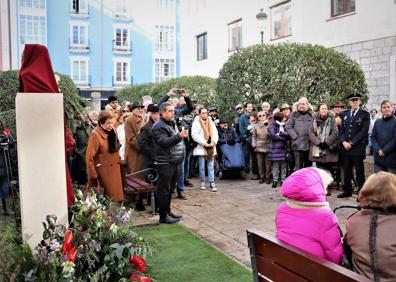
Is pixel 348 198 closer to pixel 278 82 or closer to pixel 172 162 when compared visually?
pixel 172 162

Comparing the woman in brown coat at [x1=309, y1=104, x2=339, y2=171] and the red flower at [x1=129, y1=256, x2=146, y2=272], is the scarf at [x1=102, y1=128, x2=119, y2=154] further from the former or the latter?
the woman in brown coat at [x1=309, y1=104, x2=339, y2=171]

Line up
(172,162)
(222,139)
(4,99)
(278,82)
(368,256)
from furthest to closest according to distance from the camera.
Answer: (278,82) < (222,139) < (4,99) < (172,162) < (368,256)

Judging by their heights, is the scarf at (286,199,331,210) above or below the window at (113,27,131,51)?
below

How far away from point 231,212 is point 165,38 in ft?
105

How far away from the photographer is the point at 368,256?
8.50 feet

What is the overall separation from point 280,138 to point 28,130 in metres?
6.26

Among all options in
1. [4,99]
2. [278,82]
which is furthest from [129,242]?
[278,82]

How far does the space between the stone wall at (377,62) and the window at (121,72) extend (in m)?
29.1

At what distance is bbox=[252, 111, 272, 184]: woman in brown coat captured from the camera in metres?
9.42

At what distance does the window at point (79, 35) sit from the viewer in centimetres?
3862

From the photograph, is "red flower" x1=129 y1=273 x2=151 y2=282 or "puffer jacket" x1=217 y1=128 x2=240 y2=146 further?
"puffer jacket" x1=217 y1=128 x2=240 y2=146

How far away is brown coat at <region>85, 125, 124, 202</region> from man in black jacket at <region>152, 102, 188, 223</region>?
67cm

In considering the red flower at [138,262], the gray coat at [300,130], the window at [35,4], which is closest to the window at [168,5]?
the window at [35,4]

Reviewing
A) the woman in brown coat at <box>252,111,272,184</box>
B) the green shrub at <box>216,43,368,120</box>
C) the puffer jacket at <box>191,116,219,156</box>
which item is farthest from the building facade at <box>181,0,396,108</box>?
the puffer jacket at <box>191,116,219,156</box>
